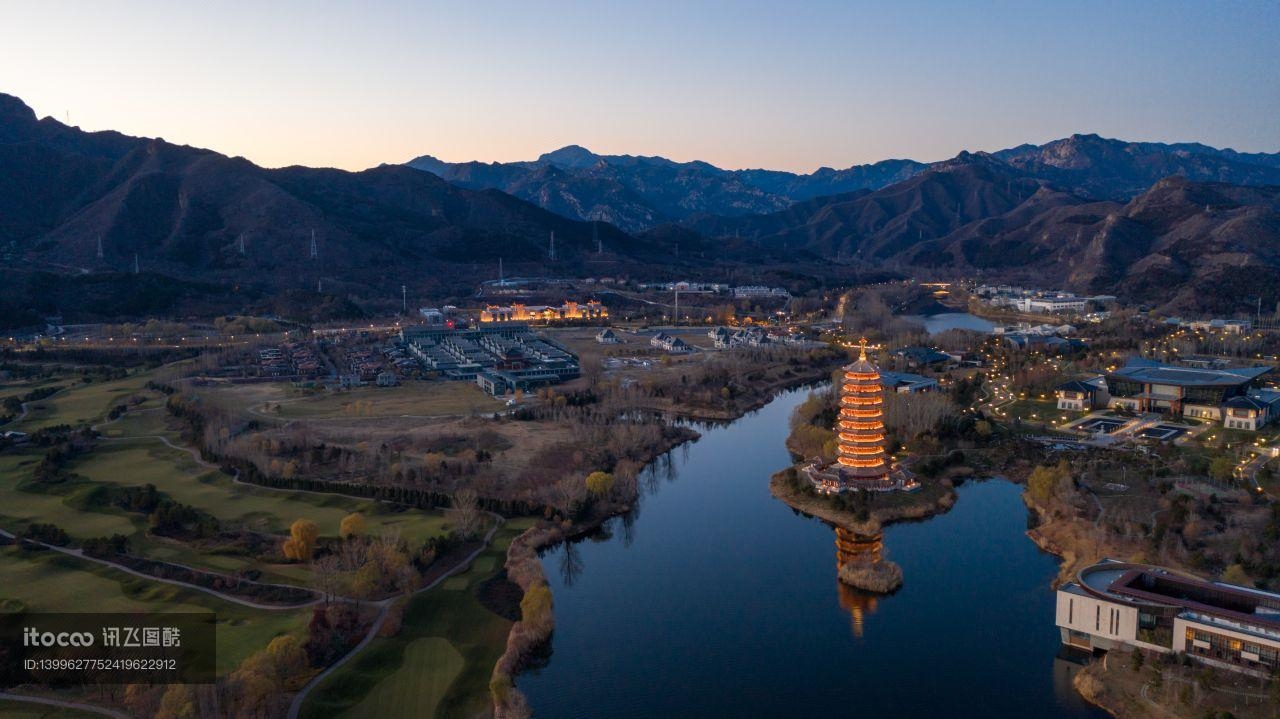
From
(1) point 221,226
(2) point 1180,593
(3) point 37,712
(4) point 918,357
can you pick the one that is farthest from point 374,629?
(1) point 221,226

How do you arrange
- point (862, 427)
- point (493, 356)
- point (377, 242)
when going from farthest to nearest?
point (377, 242) < point (493, 356) < point (862, 427)

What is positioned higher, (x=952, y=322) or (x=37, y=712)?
(x=952, y=322)

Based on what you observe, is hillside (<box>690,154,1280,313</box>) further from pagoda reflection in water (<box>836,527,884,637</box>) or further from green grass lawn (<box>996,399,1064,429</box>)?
pagoda reflection in water (<box>836,527,884,637</box>)

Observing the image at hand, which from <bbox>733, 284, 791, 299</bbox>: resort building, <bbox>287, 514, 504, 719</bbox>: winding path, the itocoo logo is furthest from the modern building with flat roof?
<bbox>733, 284, 791, 299</bbox>: resort building

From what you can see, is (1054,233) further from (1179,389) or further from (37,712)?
(37,712)

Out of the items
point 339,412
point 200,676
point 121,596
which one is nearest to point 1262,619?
point 200,676

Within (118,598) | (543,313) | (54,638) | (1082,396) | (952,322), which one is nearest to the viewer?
(54,638)
